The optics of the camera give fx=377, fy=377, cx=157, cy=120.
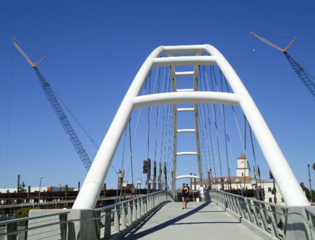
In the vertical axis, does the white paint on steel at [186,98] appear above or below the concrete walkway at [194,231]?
above

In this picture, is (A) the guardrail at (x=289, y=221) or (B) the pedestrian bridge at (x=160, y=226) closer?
(A) the guardrail at (x=289, y=221)

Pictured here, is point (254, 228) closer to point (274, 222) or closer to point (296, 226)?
point (274, 222)

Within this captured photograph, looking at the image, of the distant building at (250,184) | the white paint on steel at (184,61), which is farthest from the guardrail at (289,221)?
the white paint on steel at (184,61)

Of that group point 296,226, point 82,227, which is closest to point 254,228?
point 296,226

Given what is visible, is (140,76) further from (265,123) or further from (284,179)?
(284,179)

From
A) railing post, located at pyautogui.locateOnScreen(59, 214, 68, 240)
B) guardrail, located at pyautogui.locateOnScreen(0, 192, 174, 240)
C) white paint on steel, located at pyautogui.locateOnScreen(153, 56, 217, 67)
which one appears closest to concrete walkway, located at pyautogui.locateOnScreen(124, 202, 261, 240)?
guardrail, located at pyautogui.locateOnScreen(0, 192, 174, 240)

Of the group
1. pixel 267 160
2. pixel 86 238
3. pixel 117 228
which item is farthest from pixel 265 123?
pixel 86 238

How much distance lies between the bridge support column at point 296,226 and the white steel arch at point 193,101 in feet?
4.05

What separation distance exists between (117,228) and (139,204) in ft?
12.6

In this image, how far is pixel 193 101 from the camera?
1233 cm

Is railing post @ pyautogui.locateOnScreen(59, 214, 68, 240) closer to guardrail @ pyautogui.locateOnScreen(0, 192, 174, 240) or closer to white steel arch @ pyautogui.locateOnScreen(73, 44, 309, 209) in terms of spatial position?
guardrail @ pyautogui.locateOnScreen(0, 192, 174, 240)

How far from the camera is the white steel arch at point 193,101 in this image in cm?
861

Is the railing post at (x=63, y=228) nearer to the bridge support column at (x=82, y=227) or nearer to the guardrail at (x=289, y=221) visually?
the bridge support column at (x=82, y=227)

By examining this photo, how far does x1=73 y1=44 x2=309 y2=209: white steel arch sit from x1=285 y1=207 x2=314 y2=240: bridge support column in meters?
1.23
